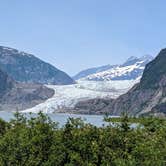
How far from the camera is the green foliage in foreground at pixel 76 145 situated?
120 ft

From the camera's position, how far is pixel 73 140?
132ft

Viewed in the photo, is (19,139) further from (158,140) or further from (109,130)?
(158,140)

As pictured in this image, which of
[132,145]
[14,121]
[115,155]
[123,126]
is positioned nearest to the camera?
[115,155]

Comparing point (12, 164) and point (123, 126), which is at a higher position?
point (123, 126)

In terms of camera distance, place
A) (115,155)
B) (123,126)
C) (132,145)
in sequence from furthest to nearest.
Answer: (123,126) → (132,145) → (115,155)

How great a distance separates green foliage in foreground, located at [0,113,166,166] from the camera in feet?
120

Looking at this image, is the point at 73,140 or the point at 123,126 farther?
the point at 123,126

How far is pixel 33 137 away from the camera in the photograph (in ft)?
130

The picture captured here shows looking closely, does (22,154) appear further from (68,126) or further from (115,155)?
(115,155)

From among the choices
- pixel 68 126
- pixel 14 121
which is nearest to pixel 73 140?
pixel 68 126

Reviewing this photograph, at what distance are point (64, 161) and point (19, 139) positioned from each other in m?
4.95

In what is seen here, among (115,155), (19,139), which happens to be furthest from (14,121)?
(115,155)

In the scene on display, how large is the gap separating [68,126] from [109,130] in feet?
11.3

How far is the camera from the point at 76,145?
39.4m
